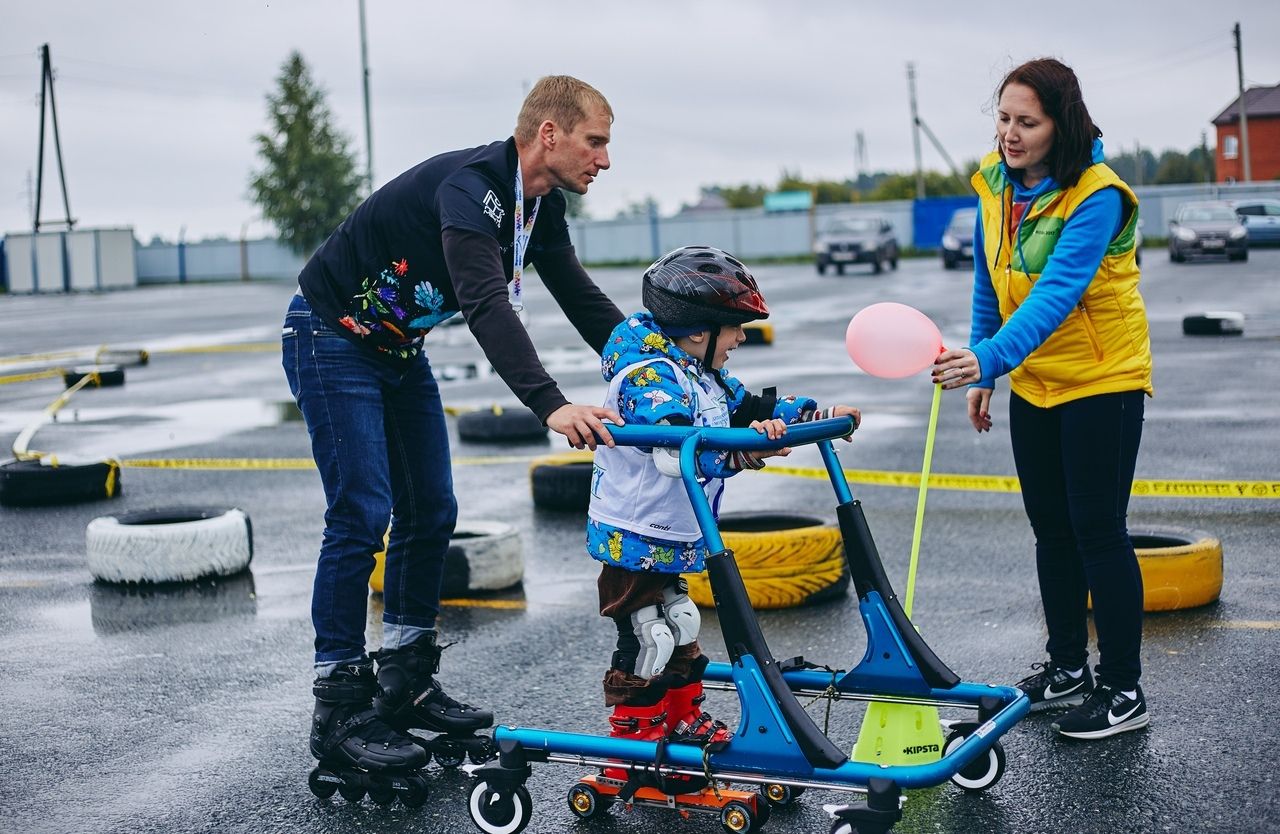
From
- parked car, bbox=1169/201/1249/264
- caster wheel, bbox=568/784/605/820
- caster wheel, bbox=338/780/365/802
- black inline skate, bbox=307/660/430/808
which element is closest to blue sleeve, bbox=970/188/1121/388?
caster wheel, bbox=568/784/605/820

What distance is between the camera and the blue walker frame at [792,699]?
3.37 meters

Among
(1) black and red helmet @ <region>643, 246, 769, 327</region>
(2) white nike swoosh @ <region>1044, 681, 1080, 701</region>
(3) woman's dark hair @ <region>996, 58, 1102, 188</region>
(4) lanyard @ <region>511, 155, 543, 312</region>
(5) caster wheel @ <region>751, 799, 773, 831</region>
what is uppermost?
(3) woman's dark hair @ <region>996, 58, 1102, 188</region>

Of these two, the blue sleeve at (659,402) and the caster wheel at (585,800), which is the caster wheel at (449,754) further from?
the blue sleeve at (659,402)

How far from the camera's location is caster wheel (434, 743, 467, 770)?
14.1 feet

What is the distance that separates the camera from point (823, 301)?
28.3m

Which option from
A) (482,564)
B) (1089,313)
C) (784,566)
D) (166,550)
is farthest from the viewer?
(166,550)

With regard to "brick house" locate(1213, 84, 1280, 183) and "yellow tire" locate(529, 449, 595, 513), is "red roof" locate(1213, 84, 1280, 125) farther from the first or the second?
"yellow tire" locate(529, 449, 595, 513)

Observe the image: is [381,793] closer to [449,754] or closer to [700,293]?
[449,754]

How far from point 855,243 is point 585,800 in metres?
35.8

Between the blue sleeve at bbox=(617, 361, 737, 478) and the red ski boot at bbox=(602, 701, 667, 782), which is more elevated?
the blue sleeve at bbox=(617, 361, 737, 478)

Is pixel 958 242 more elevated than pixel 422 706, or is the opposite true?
pixel 958 242

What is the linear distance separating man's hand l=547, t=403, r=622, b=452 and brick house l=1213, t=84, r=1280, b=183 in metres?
67.6

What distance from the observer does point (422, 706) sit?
4445mm

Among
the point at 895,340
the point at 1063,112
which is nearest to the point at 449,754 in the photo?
the point at 895,340
